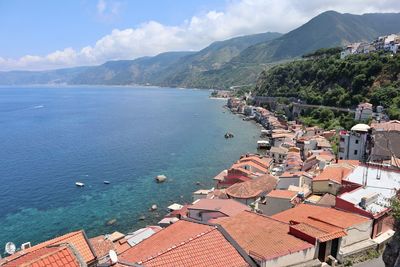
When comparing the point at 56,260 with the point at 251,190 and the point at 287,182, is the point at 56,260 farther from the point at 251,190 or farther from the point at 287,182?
the point at 287,182

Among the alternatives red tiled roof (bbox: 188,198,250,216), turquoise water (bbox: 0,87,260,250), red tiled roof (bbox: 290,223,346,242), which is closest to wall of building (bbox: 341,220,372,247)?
red tiled roof (bbox: 290,223,346,242)

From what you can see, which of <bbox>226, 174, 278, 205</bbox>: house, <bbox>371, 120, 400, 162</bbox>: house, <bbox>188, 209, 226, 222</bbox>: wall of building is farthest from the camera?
<bbox>371, 120, 400, 162</bbox>: house

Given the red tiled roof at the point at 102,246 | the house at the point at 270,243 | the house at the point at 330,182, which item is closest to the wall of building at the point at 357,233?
the house at the point at 270,243

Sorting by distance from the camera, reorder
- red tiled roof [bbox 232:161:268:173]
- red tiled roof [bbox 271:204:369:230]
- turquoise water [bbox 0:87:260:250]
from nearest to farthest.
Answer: red tiled roof [bbox 271:204:369:230] < turquoise water [bbox 0:87:260:250] < red tiled roof [bbox 232:161:268:173]

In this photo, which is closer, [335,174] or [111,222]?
[335,174]

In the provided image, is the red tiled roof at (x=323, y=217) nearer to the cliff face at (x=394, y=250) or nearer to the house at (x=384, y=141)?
the cliff face at (x=394, y=250)

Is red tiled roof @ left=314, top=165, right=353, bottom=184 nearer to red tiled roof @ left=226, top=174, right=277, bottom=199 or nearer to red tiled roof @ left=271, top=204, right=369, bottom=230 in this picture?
red tiled roof @ left=226, top=174, right=277, bottom=199

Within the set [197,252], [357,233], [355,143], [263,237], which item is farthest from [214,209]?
[355,143]
